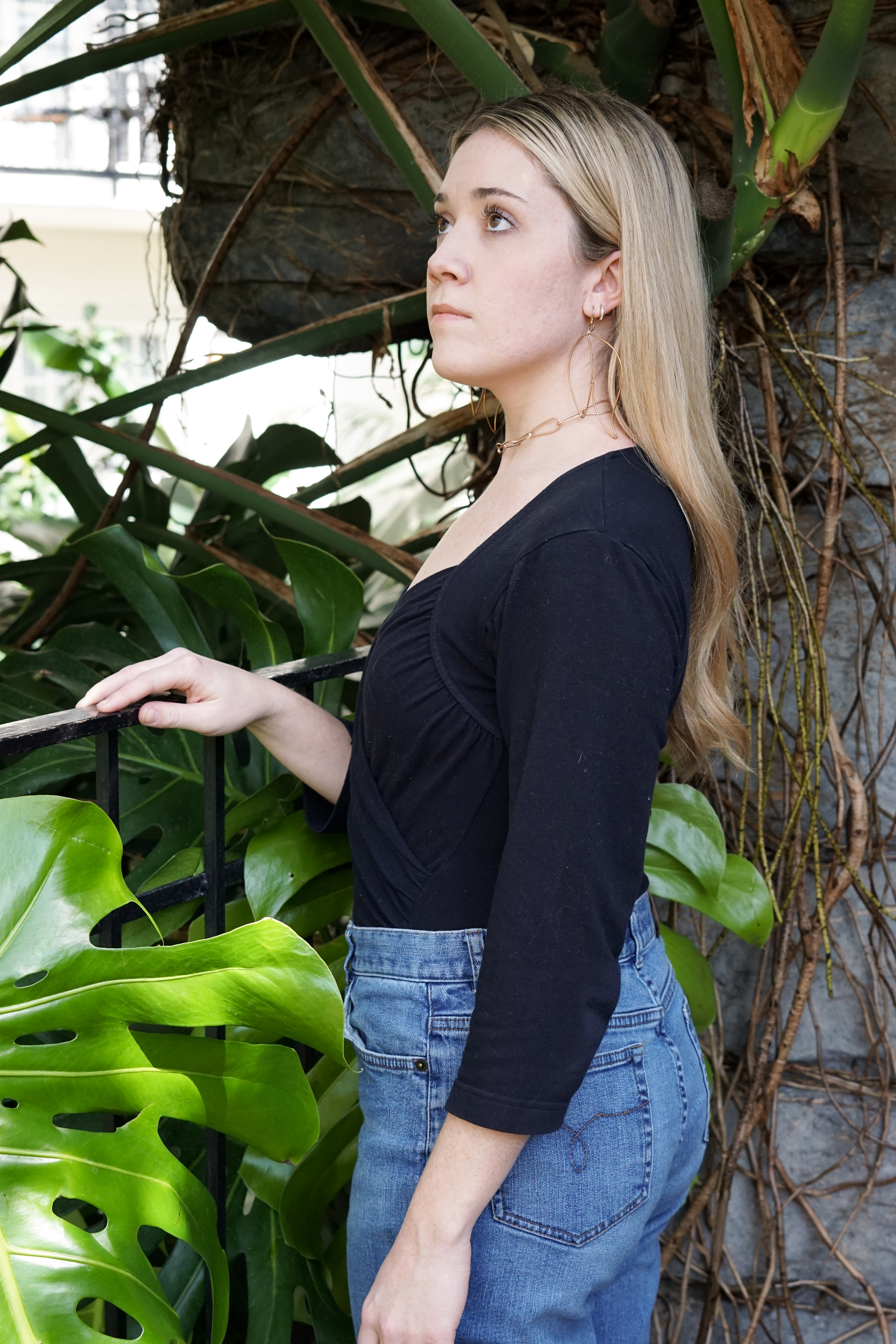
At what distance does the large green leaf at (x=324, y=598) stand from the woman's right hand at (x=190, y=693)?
0.21 m

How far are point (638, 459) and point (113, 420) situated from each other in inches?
198

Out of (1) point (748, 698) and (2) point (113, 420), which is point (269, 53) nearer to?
(1) point (748, 698)

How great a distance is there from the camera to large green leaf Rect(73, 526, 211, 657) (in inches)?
44.8

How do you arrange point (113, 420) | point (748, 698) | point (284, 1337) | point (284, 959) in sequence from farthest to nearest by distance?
point (113, 420)
point (748, 698)
point (284, 1337)
point (284, 959)

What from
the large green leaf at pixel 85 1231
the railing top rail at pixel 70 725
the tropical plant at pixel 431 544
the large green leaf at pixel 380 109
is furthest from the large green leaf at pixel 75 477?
the large green leaf at pixel 85 1231

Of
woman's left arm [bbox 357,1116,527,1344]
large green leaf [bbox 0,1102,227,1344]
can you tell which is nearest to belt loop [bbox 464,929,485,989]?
woman's left arm [bbox 357,1116,527,1344]

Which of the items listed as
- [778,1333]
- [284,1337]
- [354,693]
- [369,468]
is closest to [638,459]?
[354,693]

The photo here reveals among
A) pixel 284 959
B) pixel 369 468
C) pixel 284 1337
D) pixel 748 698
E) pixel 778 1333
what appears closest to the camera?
pixel 284 959

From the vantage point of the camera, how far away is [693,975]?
3.97 feet

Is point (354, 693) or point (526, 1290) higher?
point (354, 693)

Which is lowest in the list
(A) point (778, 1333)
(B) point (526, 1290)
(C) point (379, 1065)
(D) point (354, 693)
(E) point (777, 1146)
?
(A) point (778, 1333)

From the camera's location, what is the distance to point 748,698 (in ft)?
4.41

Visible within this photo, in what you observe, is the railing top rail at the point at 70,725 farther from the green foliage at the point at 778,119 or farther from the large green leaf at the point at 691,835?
the green foliage at the point at 778,119

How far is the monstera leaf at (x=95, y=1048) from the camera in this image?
67 centimetres
